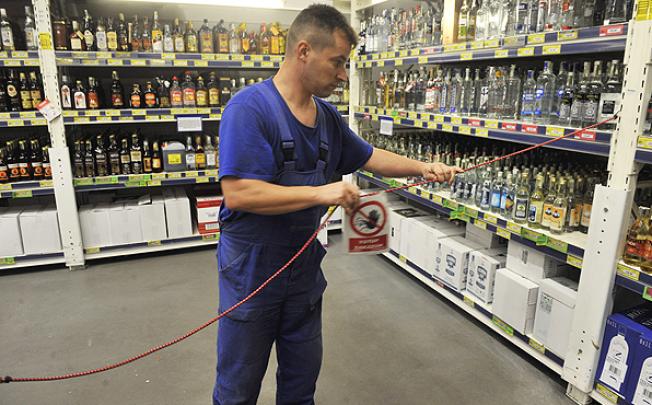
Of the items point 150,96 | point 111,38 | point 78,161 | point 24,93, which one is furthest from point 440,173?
point 24,93

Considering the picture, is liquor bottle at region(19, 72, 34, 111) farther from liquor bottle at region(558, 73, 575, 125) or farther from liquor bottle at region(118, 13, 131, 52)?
liquor bottle at region(558, 73, 575, 125)

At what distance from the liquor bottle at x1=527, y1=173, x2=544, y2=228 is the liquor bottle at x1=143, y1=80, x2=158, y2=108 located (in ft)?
11.1

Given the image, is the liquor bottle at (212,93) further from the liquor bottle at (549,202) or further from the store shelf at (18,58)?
the liquor bottle at (549,202)

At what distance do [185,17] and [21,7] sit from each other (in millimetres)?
1412

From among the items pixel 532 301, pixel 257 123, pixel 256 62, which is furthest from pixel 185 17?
pixel 532 301

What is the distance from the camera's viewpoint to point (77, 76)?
173 inches

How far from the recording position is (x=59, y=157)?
152 inches

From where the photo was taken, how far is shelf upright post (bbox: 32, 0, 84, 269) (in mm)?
3615

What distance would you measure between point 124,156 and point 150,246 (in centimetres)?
88

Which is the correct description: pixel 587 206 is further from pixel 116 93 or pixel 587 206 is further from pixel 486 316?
pixel 116 93

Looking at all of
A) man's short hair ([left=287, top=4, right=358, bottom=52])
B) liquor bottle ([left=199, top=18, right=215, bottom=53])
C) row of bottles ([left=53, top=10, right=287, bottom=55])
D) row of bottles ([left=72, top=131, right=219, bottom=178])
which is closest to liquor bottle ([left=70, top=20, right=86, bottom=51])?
row of bottles ([left=53, top=10, right=287, bottom=55])

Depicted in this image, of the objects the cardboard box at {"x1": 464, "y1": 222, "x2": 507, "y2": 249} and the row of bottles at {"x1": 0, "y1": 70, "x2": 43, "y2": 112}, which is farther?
the row of bottles at {"x1": 0, "y1": 70, "x2": 43, "y2": 112}

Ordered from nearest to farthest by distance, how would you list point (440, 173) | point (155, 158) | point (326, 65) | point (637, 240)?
1. point (326, 65)
2. point (440, 173)
3. point (637, 240)
4. point (155, 158)

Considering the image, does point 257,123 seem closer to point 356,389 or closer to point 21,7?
point 356,389
